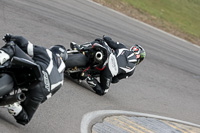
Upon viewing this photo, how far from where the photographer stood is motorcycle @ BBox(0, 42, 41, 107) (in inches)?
193

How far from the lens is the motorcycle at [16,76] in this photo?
491cm

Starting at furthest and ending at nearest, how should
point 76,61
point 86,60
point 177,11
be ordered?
1. point 177,11
2. point 86,60
3. point 76,61

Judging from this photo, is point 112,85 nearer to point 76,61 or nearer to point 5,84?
point 76,61

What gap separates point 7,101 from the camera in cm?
501

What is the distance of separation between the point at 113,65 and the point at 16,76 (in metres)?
3.71

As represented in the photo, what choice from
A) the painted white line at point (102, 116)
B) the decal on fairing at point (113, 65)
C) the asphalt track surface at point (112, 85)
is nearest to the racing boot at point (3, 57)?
the asphalt track surface at point (112, 85)

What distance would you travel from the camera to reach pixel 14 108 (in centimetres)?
541

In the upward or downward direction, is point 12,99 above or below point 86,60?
above

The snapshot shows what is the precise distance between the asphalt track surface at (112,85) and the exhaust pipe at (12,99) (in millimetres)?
402

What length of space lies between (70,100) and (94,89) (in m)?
1.21

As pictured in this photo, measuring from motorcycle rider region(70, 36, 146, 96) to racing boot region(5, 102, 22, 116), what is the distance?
2.88 meters

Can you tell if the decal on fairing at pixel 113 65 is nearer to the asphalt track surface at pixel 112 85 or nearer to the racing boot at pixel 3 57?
the asphalt track surface at pixel 112 85

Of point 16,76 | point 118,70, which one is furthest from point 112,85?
point 16,76

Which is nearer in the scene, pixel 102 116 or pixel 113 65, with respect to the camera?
pixel 102 116
